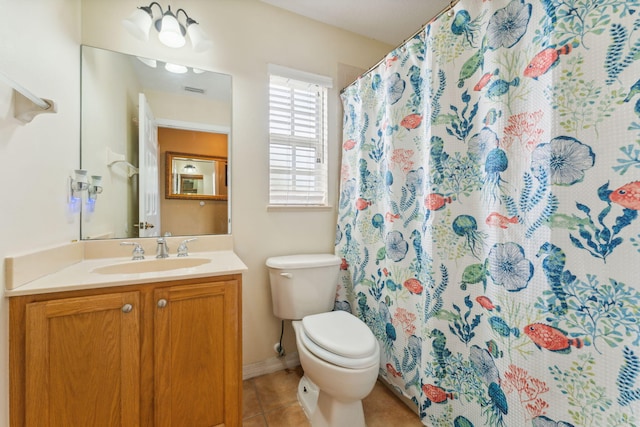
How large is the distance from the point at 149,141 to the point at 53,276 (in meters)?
0.80

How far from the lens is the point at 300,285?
1.62 metres

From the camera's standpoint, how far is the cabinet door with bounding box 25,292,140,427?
2.87 ft

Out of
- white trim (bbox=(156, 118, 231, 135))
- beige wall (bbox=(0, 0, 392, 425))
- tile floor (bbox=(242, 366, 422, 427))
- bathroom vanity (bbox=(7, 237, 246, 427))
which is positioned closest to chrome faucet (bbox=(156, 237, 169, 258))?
bathroom vanity (bbox=(7, 237, 246, 427))

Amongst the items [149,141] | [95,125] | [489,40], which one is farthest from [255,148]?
[489,40]

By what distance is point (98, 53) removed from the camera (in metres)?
1.37

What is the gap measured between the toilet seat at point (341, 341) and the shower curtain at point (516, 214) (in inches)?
11.2

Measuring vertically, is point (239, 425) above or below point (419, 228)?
below

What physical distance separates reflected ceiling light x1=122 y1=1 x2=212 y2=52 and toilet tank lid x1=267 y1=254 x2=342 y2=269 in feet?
4.27

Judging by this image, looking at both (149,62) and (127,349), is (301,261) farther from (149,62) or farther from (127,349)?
(149,62)

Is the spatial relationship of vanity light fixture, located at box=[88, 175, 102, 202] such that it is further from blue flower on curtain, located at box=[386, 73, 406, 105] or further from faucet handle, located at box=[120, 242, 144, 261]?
blue flower on curtain, located at box=[386, 73, 406, 105]

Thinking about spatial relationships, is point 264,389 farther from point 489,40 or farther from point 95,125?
point 489,40

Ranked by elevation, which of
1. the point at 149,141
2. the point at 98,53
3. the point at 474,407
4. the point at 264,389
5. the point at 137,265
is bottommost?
the point at 264,389

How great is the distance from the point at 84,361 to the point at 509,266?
1.57m

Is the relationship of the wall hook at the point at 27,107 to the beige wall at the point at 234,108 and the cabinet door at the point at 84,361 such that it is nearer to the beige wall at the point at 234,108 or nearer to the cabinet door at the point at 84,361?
the beige wall at the point at 234,108
